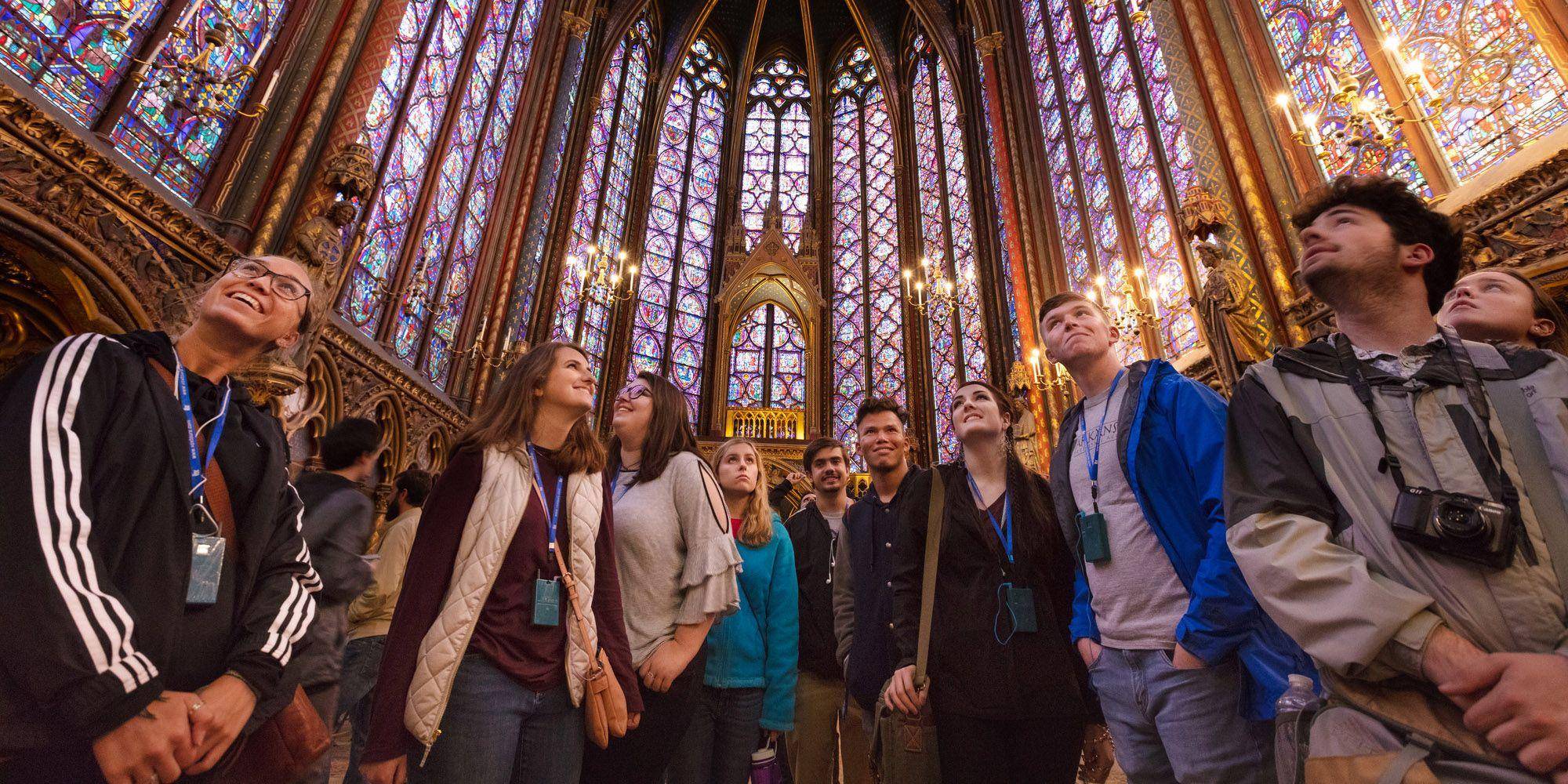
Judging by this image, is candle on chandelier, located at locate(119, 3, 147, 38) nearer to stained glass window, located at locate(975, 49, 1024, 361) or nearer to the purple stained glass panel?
the purple stained glass panel

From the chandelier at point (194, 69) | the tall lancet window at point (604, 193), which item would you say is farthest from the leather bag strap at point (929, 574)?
the tall lancet window at point (604, 193)

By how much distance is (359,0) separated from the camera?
18.0ft

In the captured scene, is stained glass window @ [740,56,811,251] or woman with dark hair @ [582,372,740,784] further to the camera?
stained glass window @ [740,56,811,251]

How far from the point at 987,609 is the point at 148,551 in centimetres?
177

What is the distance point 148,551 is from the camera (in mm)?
1000

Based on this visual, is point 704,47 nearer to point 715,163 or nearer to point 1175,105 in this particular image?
point 715,163

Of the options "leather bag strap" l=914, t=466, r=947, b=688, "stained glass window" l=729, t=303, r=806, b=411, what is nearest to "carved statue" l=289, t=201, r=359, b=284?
"leather bag strap" l=914, t=466, r=947, b=688

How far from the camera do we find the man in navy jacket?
1236 mm

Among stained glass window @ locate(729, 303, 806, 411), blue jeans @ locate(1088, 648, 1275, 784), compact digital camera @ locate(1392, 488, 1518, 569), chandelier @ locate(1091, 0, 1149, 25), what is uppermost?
chandelier @ locate(1091, 0, 1149, 25)

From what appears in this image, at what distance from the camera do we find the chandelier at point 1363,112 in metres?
3.80

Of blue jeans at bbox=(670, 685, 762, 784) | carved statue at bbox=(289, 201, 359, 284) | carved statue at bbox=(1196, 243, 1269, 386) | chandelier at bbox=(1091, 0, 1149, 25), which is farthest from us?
chandelier at bbox=(1091, 0, 1149, 25)

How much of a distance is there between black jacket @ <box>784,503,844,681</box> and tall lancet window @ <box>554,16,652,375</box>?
8416 mm

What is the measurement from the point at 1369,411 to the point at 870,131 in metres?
17.0

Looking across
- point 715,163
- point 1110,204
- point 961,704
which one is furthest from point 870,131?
point 961,704
